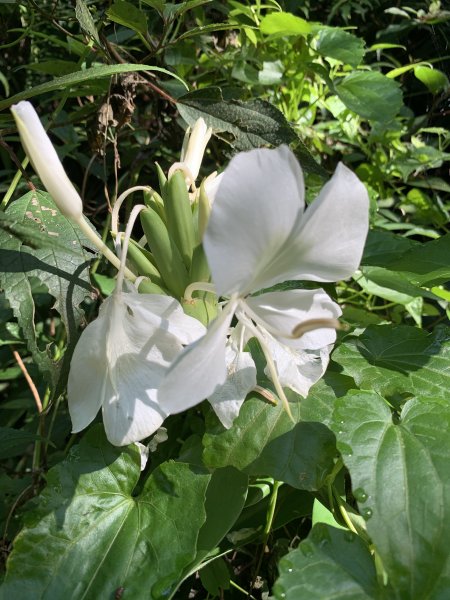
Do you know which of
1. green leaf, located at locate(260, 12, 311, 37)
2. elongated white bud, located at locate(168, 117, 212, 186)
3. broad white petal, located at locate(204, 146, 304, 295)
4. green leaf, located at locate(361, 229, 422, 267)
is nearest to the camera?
broad white petal, located at locate(204, 146, 304, 295)

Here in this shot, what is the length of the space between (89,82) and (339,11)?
3.18ft

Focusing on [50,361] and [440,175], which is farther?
[440,175]

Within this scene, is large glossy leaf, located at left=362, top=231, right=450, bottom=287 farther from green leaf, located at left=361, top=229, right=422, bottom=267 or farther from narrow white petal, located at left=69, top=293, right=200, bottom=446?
narrow white petal, located at left=69, top=293, right=200, bottom=446

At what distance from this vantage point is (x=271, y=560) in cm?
79

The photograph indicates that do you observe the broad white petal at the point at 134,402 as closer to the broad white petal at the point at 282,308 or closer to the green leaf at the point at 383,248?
the broad white petal at the point at 282,308

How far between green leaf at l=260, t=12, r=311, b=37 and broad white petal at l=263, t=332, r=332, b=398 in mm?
634

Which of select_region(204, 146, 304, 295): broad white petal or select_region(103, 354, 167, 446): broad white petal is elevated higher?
select_region(204, 146, 304, 295): broad white petal

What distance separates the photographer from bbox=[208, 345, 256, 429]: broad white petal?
0.57m

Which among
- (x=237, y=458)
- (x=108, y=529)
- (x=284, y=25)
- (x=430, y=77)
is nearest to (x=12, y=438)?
(x=108, y=529)

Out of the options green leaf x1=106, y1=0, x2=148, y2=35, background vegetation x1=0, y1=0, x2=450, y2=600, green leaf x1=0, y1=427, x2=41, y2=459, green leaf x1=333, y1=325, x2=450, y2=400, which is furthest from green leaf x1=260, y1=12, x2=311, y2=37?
green leaf x1=0, y1=427, x2=41, y2=459

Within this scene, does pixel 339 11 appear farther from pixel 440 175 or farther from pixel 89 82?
pixel 89 82

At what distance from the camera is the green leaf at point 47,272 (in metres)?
0.58

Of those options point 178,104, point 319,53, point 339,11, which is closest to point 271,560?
point 178,104

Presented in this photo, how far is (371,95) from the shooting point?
106 centimetres
